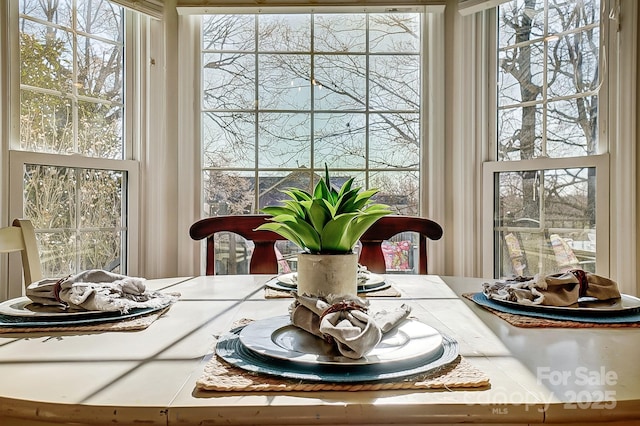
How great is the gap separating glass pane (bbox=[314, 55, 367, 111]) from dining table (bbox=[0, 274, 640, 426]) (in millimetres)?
1887

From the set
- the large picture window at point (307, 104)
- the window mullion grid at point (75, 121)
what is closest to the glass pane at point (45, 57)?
the window mullion grid at point (75, 121)

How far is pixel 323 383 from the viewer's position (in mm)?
526

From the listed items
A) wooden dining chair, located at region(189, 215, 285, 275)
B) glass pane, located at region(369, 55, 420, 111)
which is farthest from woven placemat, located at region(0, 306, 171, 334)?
→ glass pane, located at region(369, 55, 420, 111)

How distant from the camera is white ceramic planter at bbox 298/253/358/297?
852 millimetres

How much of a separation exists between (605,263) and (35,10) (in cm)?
274

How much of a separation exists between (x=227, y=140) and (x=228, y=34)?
0.59 m

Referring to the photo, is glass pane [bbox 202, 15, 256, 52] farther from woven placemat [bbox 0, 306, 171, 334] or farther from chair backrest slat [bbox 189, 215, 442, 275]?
woven placemat [bbox 0, 306, 171, 334]

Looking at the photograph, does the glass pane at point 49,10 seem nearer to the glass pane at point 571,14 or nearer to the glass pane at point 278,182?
the glass pane at point 278,182

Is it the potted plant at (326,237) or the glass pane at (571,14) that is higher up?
the glass pane at (571,14)

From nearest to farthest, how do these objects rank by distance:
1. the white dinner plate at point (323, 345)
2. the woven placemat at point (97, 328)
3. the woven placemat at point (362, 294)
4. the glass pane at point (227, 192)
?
the white dinner plate at point (323, 345), the woven placemat at point (97, 328), the woven placemat at point (362, 294), the glass pane at point (227, 192)

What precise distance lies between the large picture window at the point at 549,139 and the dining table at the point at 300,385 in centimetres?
140

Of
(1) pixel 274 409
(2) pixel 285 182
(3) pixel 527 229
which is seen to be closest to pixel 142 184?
(2) pixel 285 182

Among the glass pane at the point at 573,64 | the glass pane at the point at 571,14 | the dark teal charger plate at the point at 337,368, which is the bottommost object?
the dark teal charger plate at the point at 337,368

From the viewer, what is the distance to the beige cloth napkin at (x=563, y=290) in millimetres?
913
